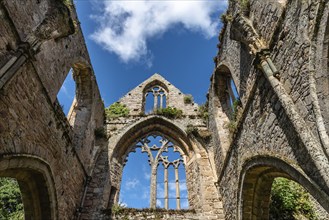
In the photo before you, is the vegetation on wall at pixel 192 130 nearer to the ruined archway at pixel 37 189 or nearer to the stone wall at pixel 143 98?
the stone wall at pixel 143 98

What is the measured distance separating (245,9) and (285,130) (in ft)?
12.4

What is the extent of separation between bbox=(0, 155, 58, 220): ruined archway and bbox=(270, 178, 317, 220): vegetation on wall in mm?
5180

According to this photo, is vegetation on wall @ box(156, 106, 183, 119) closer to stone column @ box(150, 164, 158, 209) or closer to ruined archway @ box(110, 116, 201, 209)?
ruined archway @ box(110, 116, 201, 209)

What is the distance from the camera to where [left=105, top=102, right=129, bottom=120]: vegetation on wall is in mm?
10484

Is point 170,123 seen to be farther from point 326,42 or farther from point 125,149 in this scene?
point 326,42

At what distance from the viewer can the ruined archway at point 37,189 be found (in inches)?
203

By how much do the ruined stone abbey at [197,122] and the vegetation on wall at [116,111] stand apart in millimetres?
321

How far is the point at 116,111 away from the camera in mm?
10828

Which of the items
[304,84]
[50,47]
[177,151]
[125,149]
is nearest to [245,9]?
[304,84]

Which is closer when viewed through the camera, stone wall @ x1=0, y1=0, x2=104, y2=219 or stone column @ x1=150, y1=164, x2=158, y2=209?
stone wall @ x1=0, y1=0, x2=104, y2=219

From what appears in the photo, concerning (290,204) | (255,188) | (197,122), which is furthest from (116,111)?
(290,204)

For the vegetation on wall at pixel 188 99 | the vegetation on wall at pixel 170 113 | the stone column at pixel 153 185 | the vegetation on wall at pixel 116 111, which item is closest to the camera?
the stone column at pixel 153 185

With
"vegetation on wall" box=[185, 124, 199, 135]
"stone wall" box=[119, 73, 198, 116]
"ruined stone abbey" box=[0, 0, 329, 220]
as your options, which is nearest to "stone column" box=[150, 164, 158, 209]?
"ruined stone abbey" box=[0, 0, 329, 220]

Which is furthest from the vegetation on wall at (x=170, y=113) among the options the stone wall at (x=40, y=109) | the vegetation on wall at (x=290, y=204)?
the vegetation on wall at (x=290, y=204)
